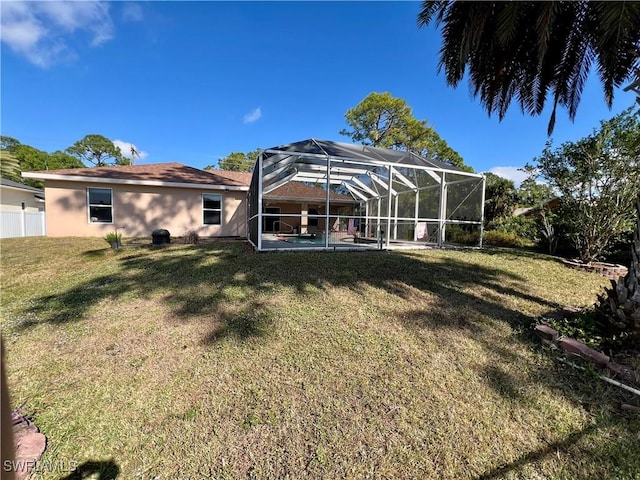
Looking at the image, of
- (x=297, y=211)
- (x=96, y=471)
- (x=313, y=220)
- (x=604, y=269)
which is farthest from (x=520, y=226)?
(x=96, y=471)

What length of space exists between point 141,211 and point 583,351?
50.6ft

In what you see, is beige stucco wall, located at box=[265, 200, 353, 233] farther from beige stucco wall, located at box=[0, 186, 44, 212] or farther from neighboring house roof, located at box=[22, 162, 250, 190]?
beige stucco wall, located at box=[0, 186, 44, 212]

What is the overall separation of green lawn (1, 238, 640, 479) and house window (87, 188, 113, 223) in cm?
929

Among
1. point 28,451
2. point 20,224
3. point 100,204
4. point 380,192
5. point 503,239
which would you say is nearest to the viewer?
point 28,451

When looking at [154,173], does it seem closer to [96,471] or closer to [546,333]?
[96,471]

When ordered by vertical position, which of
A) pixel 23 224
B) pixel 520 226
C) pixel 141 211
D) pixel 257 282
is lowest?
pixel 257 282

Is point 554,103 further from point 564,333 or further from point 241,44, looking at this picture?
point 241,44

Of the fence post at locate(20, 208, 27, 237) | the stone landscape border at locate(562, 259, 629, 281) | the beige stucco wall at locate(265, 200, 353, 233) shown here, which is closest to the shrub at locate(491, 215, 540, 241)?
the stone landscape border at locate(562, 259, 629, 281)

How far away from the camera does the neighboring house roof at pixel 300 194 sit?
1795cm

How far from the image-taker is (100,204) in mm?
13094

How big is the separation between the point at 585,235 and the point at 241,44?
11889mm

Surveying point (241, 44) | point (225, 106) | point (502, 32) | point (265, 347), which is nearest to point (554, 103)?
point (502, 32)

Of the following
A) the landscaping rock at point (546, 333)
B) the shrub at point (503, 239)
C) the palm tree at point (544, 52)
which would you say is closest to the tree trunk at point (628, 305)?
the palm tree at point (544, 52)

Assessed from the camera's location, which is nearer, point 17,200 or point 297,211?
point 17,200
